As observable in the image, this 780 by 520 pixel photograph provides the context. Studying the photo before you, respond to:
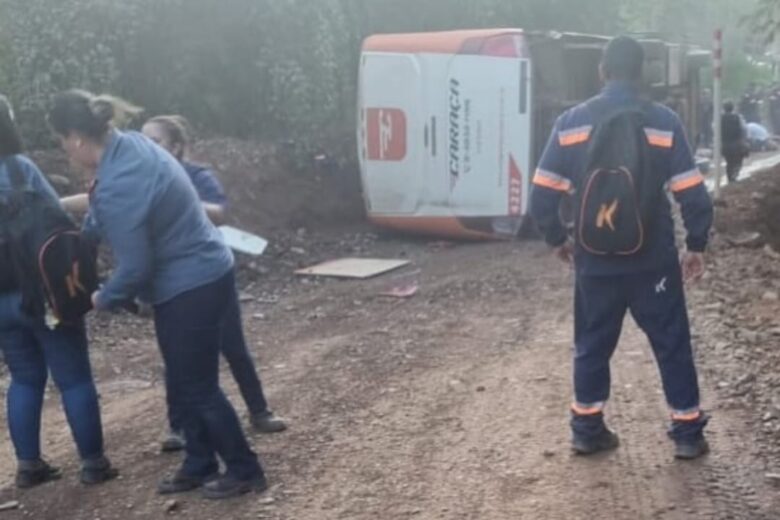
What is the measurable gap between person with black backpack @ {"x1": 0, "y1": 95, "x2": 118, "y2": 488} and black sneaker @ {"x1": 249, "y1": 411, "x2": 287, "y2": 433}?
855 mm

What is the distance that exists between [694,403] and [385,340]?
4115 mm

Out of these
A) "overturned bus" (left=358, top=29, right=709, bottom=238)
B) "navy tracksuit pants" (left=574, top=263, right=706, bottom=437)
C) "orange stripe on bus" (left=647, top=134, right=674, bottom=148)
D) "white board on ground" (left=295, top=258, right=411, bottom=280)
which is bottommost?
"white board on ground" (left=295, top=258, right=411, bottom=280)

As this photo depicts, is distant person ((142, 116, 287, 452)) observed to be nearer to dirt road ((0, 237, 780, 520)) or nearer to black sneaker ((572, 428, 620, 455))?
dirt road ((0, 237, 780, 520))

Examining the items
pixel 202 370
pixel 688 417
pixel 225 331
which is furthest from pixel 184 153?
pixel 688 417

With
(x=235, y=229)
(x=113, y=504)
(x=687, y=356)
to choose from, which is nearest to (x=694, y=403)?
(x=687, y=356)

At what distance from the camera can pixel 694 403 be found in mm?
6109

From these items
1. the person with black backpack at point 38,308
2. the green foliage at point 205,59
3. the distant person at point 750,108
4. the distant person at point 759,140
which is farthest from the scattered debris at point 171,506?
the distant person at point 750,108

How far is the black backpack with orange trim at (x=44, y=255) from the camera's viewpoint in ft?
19.7

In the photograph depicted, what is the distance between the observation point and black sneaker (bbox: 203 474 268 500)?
5.97m

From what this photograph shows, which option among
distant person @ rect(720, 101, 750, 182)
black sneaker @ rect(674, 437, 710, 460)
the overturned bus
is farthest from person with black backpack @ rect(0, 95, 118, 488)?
distant person @ rect(720, 101, 750, 182)

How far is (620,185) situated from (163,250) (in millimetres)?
1875

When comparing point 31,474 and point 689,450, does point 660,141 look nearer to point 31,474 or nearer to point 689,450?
point 689,450

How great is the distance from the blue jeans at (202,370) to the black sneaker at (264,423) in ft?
3.29

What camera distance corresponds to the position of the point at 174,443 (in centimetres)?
684
